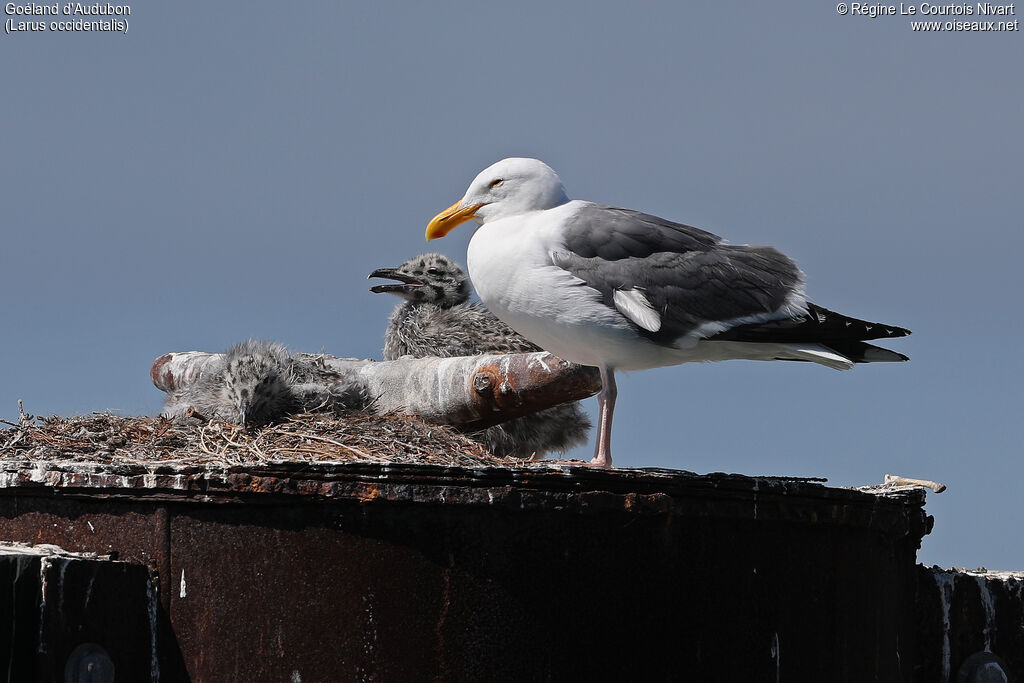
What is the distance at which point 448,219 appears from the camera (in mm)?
6008

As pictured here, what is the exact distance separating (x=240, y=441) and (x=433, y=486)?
2.09 meters

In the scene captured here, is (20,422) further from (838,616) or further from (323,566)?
(838,616)

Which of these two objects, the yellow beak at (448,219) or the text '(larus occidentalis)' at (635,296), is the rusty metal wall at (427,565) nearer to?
the text '(larus occidentalis)' at (635,296)

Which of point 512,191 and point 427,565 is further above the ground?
point 512,191

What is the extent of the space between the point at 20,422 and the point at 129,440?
2.19ft

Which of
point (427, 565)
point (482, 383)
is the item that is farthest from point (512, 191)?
point (427, 565)

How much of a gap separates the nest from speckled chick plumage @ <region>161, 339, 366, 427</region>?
0.80 ft

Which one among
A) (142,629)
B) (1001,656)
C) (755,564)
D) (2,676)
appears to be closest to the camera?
(2,676)

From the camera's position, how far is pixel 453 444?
5922mm

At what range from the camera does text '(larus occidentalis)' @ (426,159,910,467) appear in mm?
5334

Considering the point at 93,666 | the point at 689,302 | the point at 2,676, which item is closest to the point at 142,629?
the point at 93,666

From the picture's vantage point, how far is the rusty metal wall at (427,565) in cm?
375

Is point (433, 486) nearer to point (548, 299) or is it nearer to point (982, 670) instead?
point (548, 299)

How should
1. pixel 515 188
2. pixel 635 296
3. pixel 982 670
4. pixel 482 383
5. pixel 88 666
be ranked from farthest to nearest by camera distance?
pixel 482 383 → pixel 515 188 → pixel 635 296 → pixel 982 670 → pixel 88 666
